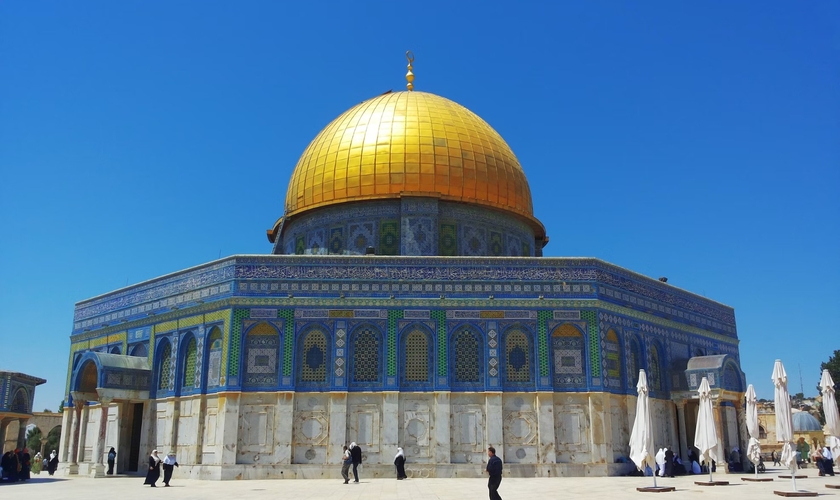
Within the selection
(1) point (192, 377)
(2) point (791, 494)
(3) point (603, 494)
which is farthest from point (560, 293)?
(1) point (192, 377)

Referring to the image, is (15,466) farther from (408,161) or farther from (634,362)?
(634,362)

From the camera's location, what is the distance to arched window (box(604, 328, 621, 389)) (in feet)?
61.8

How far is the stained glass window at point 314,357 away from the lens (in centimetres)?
1823

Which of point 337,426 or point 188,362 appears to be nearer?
point 337,426

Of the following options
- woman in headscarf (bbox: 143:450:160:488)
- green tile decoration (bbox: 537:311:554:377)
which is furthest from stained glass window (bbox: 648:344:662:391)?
woman in headscarf (bbox: 143:450:160:488)

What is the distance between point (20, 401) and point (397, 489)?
42.3 ft

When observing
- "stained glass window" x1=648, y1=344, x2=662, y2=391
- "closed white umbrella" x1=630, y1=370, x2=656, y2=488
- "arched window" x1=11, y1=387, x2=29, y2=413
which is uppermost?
"stained glass window" x1=648, y1=344, x2=662, y2=391

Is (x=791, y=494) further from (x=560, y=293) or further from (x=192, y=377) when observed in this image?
(x=192, y=377)

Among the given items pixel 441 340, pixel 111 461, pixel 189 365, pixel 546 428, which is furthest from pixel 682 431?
pixel 111 461

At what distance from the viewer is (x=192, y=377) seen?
19.2 metres

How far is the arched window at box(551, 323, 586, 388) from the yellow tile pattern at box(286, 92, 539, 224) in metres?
5.42

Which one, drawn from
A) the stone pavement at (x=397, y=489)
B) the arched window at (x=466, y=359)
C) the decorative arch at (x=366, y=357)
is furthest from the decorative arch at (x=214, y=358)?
the arched window at (x=466, y=359)

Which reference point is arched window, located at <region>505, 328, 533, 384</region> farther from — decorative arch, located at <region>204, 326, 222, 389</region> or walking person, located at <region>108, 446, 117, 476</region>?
walking person, located at <region>108, 446, 117, 476</region>

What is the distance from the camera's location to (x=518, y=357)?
18609mm
